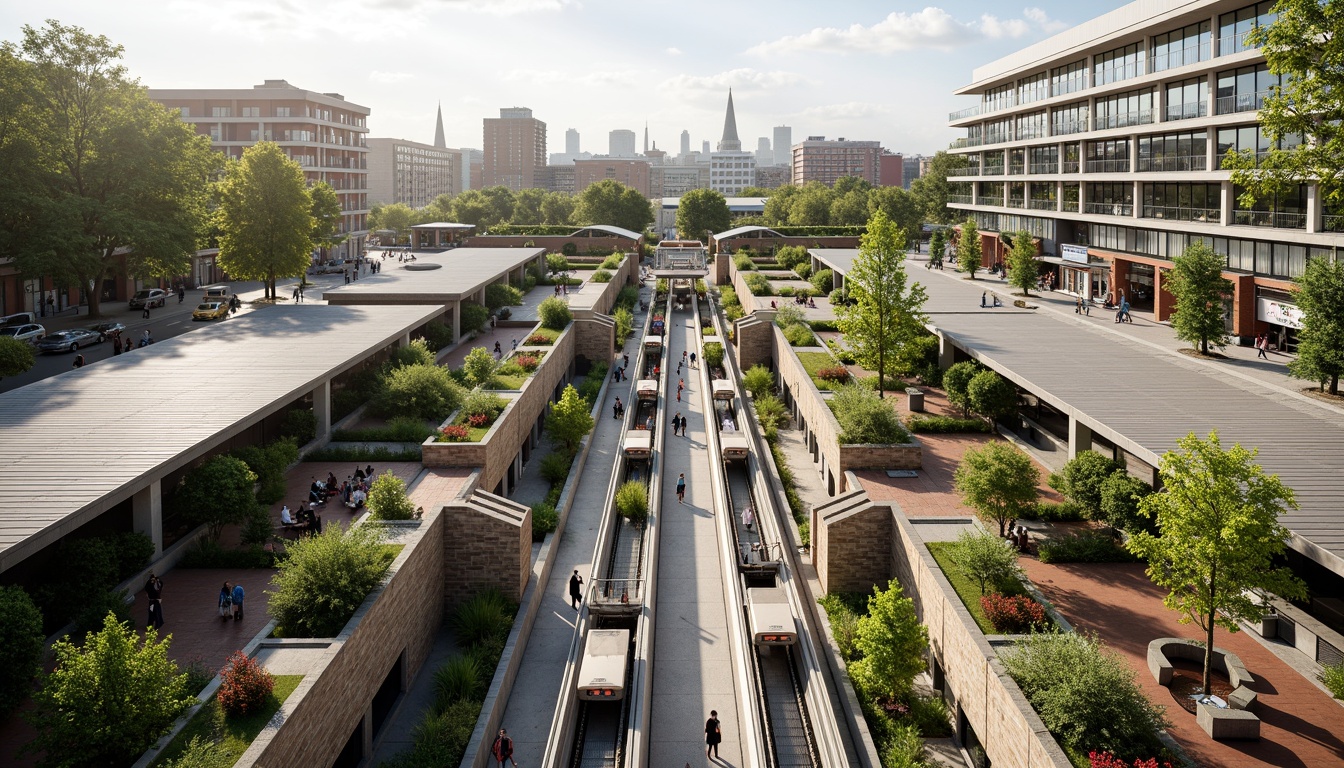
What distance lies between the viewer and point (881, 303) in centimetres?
3541

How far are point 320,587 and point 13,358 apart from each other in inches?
1134

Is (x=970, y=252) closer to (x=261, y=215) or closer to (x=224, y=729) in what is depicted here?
(x=261, y=215)

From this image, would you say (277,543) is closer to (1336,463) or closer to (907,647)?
(907,647)

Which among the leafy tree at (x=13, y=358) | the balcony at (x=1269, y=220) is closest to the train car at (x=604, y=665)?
the leafy tree at (x=13, y=358)

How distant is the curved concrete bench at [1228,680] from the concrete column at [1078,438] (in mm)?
9634

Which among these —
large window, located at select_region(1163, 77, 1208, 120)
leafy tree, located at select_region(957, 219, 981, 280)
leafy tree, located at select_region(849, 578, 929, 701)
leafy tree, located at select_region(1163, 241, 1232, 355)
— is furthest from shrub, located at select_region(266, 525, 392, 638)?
leafy tree, located at select_region(957, 219, 981, 280)

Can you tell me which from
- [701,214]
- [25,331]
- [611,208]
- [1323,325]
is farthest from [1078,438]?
[701,214]

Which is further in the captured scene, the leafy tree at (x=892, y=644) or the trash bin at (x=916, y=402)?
the trash bin at (x=916, y=402)

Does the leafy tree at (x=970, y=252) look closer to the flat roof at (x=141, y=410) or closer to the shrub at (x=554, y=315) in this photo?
the shrub at (x=554, y=315)

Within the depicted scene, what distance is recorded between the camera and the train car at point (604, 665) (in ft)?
68.1

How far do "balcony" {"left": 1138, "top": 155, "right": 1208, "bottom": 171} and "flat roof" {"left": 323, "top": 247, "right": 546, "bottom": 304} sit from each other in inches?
1471

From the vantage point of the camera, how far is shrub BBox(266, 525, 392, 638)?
1736cm


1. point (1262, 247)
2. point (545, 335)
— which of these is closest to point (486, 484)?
point (545, 335)

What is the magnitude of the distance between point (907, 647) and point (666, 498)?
17.5 meters
